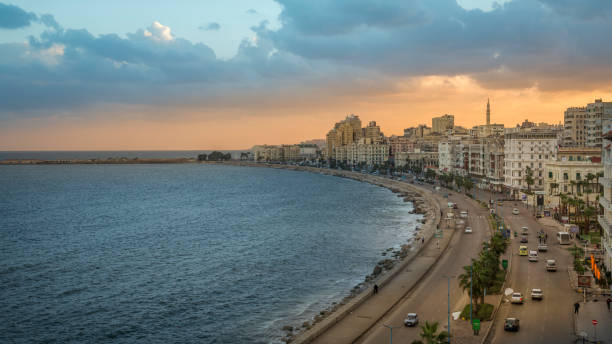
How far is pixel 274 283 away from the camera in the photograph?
51062mm

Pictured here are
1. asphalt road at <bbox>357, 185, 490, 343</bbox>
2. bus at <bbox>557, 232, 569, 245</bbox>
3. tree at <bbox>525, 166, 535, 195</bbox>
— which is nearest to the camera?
asphalt road at <bbox>357, 185, 490, 343</bbox>

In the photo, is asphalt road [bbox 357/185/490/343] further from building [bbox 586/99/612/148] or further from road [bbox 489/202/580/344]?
building [bbox 586/99/612/148]

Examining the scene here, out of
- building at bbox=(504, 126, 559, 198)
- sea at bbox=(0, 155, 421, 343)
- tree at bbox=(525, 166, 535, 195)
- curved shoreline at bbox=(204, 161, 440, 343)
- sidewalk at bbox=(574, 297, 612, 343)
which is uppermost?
building at bbox=(504, 126, 559, 198)

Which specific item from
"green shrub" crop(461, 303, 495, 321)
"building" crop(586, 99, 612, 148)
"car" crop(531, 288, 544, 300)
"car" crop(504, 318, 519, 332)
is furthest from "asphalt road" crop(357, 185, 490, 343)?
Result: "building" crop(586, 99, 612, 148)

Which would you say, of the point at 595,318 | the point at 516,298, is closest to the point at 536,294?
the point at 516,298

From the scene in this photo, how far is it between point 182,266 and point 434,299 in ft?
101

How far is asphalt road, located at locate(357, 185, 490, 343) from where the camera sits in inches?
A: 1273

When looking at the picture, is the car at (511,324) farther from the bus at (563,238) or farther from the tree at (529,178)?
the tree at (529,178)

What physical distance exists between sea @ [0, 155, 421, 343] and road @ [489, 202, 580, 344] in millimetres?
14451

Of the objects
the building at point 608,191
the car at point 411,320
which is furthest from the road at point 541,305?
the car at point 411,320

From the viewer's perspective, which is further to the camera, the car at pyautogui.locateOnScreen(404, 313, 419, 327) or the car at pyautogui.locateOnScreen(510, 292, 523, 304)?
the car at pyautogui.locateOnScreen(510, 292, 523, 304)

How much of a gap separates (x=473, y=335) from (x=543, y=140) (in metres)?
85.2

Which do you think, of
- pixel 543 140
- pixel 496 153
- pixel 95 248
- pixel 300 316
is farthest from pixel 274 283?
pixel 496 153

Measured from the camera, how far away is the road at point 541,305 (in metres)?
30.6
